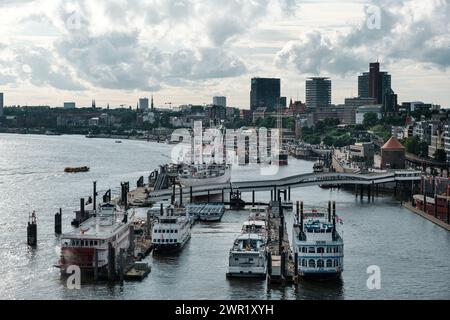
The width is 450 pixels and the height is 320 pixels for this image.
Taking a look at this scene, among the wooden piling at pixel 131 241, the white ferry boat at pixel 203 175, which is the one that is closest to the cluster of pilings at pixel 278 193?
the white ferry boat at pixel 203 175

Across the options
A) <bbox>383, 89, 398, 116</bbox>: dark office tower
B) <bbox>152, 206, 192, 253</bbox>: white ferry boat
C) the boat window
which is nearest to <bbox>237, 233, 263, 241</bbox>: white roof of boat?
<bbox>152, 206, 192, 253</bbox>: white ferry boat

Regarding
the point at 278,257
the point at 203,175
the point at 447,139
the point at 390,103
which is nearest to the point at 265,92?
the point at 390,103

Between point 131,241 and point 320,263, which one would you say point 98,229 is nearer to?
point 131,241

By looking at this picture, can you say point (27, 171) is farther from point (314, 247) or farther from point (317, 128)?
point (317, 128)

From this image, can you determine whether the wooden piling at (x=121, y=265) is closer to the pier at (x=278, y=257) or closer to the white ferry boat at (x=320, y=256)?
the pier at (x=278, y=257)

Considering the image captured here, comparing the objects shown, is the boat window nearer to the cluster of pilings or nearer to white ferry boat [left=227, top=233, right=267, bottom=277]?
white ferry boat [left=227, top=233, right=267, bottom=277]
